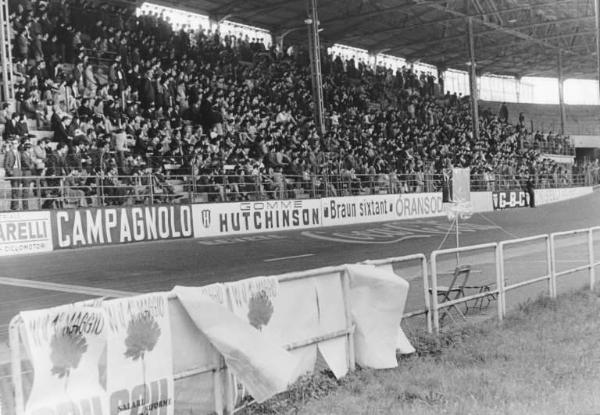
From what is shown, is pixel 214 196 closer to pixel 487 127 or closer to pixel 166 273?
pixel 166 273

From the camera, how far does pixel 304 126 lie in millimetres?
29750

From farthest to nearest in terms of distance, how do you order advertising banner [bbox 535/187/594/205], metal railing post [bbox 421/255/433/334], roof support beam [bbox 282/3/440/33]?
advertising banner [bbox 535/187/594/205], roof support beam [bbox 282/3/440/33], metal railing post [bbox 421/255/433/334]

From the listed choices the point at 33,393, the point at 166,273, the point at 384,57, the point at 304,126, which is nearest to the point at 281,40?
the point at 384,57

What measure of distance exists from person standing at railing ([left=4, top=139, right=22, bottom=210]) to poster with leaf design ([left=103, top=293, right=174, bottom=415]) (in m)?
13.4

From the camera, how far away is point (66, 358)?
15.1 ft

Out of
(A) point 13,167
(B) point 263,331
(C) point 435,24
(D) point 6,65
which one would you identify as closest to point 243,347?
(B) point 263,331

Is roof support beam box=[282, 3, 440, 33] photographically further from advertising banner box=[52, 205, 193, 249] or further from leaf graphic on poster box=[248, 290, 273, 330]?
leaf graphic on poster box=[248, 290, 273, 330]

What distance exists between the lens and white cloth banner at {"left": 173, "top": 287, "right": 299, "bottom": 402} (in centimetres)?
554

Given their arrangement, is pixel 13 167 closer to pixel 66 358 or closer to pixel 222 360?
pixel 222 360

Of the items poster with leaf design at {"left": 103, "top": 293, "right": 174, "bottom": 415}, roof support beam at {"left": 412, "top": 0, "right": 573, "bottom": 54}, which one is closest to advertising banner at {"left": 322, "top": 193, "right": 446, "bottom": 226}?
roof support beam at {"left": 412, "top": 0, "right": 573, "bottom": 54}

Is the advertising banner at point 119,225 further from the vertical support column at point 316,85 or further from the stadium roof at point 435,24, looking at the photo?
the stadium roof at point 435,24

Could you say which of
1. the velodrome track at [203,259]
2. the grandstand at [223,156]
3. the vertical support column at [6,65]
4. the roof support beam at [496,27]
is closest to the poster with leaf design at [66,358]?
the grandstand at [223,156]

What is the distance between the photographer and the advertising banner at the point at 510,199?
129 feet

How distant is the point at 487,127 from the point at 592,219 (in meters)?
18.5
